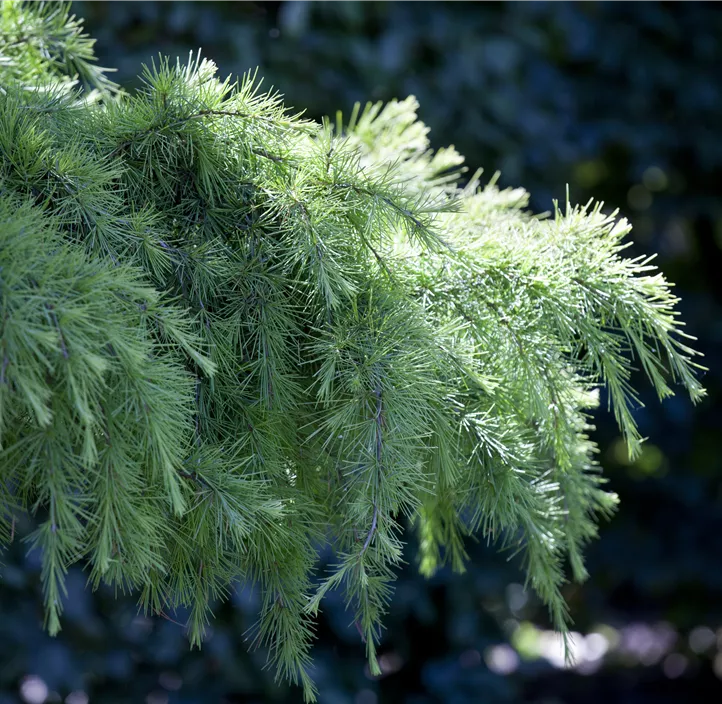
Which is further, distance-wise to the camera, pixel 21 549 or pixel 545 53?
pixel 545 53

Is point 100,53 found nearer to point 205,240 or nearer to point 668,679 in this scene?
point 205,240

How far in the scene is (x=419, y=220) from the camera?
1.29 ft

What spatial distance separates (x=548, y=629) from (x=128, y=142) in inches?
62.4

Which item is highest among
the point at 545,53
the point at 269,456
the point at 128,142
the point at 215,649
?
the point at 545,53

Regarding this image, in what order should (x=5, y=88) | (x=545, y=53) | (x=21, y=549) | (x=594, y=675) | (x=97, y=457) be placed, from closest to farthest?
(x=97, y=457) < (x=5, y=88) < (x=21, y=549) < (x=545, y=53) < (x=594, y=675)

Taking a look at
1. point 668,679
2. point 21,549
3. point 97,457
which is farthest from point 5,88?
point 668,679

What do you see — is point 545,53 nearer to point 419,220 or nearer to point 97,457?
point 419,220

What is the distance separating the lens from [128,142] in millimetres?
405

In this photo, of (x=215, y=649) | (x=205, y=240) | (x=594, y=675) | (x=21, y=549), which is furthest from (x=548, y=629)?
(x=205, y=240)

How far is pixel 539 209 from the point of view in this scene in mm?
1281

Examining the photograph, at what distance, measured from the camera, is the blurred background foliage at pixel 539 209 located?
3.55 ft

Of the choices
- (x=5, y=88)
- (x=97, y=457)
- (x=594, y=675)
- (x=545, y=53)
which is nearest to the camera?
(x=97, y=457)

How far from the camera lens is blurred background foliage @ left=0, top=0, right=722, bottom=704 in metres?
1.08

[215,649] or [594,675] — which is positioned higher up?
[594,675]
